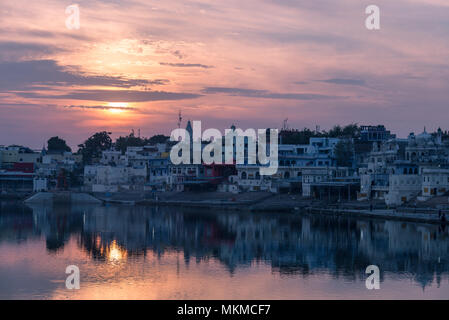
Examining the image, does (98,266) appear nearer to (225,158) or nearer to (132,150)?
(225,158)

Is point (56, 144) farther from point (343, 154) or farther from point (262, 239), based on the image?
point (262, 239)

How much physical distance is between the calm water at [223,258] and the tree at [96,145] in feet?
255

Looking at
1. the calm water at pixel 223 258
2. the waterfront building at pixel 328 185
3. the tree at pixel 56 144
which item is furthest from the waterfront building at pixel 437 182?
the tree at pixel 56 144

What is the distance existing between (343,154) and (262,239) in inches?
1700

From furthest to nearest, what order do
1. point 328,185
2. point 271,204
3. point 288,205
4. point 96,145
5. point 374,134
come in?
1. point 96,145
2. point 374,134
3. point 328,185
4. point 271,204
5. point 288,205

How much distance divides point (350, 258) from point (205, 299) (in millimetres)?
13864

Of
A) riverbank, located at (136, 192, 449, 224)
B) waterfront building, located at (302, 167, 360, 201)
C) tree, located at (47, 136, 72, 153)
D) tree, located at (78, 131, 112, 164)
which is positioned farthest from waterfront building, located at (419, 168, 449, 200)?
tree, located at (47, 136, 72, 153)

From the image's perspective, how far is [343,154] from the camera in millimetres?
92812

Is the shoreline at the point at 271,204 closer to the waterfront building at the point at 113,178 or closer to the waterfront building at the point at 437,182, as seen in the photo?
the waterfront building at the point at 437,182

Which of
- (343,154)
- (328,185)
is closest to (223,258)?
(328,185)

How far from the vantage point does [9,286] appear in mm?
34062

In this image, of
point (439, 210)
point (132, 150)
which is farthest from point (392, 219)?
point (132, 150)

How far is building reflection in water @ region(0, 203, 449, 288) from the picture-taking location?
40375 millimetres

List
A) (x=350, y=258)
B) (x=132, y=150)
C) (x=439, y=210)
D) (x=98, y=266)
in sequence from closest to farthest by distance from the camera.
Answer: (x=98, y=266), (x=350, y=258), (x=439, y=210), (x=132, y=150)
